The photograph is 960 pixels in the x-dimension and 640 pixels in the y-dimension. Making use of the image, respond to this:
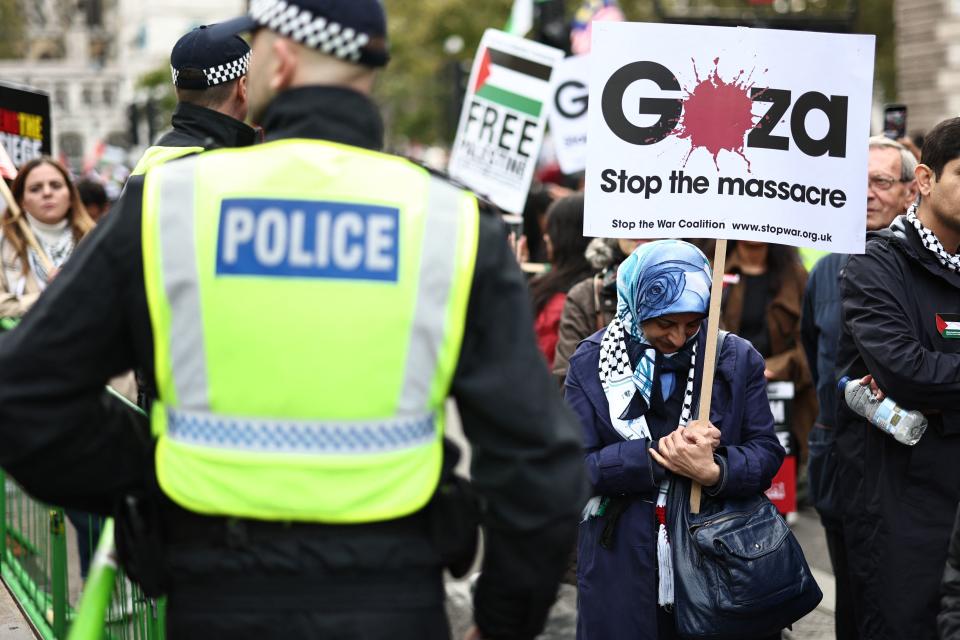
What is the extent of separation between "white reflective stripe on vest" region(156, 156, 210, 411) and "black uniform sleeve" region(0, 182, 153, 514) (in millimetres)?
62

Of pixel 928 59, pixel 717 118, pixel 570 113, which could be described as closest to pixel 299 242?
pixel 717 118

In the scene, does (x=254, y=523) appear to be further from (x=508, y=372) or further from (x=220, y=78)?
(x=220, y=78)

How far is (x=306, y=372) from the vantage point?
2.37 m

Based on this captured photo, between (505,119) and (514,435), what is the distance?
6354 millimetres

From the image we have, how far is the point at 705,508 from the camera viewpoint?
13.2 ft

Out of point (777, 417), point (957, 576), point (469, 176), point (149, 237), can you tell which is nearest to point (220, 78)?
point (149, 237)

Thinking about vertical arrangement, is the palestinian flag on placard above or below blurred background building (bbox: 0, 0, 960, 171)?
below

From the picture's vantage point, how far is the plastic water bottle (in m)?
4.09

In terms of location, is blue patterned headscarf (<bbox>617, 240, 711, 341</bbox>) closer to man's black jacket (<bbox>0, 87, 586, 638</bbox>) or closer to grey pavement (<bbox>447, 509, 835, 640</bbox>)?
man's black jacket (<bbox>0, 87, 586, 638</bbox>)

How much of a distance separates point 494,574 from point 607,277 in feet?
10.2

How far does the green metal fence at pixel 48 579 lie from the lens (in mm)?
3884

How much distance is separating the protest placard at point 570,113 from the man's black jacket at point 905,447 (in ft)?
17.9

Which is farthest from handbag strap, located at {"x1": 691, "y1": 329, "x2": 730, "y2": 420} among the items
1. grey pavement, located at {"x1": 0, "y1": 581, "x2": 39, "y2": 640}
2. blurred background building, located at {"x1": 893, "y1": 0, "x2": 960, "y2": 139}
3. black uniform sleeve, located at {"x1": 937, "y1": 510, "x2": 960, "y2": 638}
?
blurred background building, located at {"x1": 893, "y1": 0, "x2": 960, "y2": 139}

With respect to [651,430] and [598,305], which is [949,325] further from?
[598,305]
